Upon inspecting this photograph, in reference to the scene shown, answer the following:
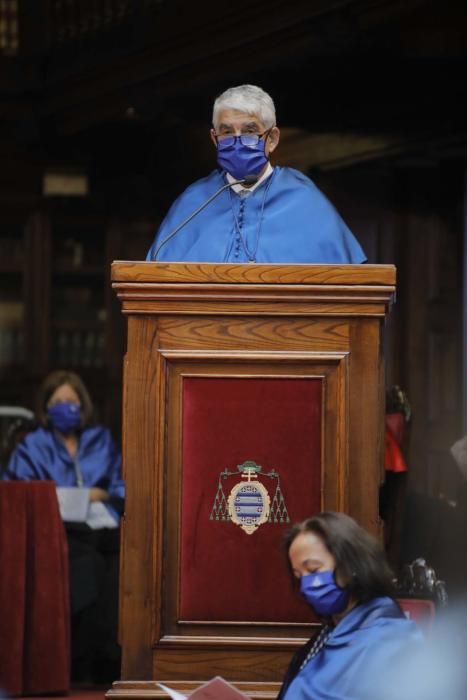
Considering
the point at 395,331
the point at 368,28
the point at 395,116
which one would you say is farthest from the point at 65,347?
the point at 368,28

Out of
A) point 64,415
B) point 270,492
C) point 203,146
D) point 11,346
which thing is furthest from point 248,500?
point 11,346

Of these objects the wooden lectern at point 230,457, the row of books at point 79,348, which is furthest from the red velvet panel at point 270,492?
the row of books at point 79,348

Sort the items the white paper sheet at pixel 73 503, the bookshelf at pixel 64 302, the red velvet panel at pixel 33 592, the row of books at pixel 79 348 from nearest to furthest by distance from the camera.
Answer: the red velvet panel at pixel 33 592, the white paper sheet at pixel 73 503, the bookshelf at pixel 64 302, the row of books at pixel 79 348


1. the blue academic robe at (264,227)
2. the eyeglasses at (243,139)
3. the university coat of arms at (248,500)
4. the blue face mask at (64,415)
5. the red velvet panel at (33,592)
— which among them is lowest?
the red velvet panel at (33,592)

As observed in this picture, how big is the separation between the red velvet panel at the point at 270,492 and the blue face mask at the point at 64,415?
358 cm

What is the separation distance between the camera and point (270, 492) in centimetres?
339

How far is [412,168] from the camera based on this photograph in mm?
8891

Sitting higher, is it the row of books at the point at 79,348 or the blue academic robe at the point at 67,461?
the row of books at the point at 79,348

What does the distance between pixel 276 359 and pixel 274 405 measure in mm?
102

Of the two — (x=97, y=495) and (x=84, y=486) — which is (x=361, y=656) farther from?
(x=84, y=486)

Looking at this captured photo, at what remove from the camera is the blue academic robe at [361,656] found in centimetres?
295

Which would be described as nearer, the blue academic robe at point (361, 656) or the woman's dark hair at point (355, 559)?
the blue academic robe at point (361, 656)

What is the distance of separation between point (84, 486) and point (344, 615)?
13.0ft

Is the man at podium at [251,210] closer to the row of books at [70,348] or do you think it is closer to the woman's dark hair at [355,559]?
the woman's dark hair at [355,559]
